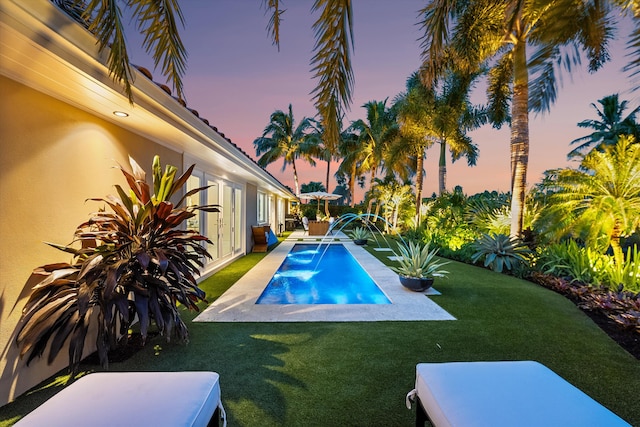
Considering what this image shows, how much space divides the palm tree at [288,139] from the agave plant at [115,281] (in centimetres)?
2656

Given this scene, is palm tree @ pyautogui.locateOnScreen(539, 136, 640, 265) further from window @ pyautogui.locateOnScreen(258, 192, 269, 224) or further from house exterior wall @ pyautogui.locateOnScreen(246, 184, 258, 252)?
window @ pyautogui.locateOnScreen(258, 192, 269, 224)

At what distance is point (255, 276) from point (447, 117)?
36.6 ft

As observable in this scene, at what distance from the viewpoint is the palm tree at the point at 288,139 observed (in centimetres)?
2911

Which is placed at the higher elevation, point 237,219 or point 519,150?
point 519,150

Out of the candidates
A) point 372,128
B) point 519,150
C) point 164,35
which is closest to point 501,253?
point 519,150

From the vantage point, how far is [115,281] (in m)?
2.54

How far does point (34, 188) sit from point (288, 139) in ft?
91.0

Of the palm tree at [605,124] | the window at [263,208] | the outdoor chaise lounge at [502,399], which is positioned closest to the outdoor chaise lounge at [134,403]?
A: the outdoor chaise lounge at [502,399]

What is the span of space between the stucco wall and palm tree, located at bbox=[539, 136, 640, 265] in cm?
916

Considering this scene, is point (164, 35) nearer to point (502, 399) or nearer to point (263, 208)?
point (502, 399)

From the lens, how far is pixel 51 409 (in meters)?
1.36

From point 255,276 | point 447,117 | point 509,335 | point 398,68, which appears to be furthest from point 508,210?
point 398,68

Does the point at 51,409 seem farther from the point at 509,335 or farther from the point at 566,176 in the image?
the point at 566,176

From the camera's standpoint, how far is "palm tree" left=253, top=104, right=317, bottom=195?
95.5 ft
